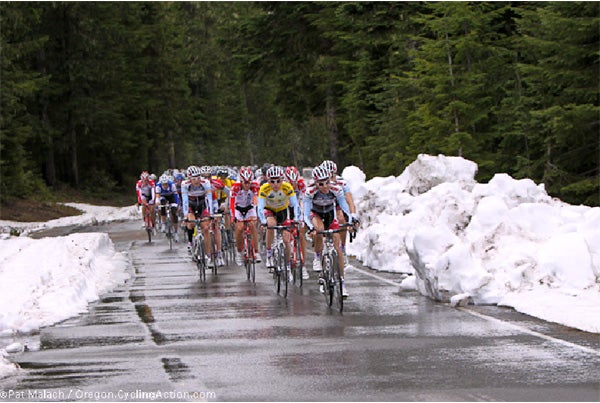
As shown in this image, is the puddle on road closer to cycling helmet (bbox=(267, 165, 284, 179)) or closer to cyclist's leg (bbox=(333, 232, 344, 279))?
cyclist's leg (bbox=(333, 232, 344, 279))

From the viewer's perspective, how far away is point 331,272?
16188mm

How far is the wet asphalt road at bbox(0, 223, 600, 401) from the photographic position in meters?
9.62

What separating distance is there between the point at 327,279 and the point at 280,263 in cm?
245

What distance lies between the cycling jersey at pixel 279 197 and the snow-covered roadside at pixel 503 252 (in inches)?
85.2

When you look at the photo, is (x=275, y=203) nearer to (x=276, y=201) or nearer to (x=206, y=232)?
(x=276, y=201)

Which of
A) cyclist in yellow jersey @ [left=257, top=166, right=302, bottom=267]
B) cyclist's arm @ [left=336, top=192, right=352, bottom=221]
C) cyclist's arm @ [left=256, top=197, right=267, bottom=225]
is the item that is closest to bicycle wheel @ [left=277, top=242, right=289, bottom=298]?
cyclist in yellow jersey @ [left=257, top=166, right=302, bottom=267]

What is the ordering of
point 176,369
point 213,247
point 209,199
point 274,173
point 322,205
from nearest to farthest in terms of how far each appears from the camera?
point 176,369 < point 322,205 < point 274,173 < point 209,199 < point 213,247

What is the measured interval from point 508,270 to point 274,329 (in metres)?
4.76

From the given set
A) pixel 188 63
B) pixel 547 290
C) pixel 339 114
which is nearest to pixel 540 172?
pixel 547 290

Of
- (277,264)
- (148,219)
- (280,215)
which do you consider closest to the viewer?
(277,264)

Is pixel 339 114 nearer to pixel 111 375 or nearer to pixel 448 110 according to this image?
pixel 448 110

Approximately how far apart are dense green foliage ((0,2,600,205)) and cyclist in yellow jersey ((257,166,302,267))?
8.89 m

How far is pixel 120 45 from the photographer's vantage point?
7925cm

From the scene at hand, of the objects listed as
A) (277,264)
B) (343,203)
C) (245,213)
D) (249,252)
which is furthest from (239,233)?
(343,203)
